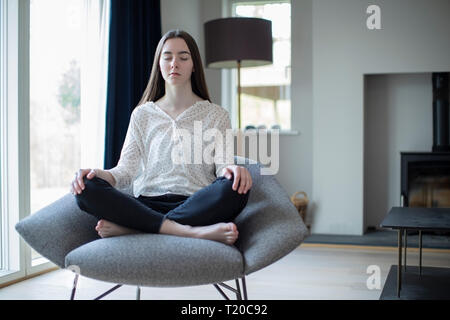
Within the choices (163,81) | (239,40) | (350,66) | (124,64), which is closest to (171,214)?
(163,81)

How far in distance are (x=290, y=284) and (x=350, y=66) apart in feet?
6.96

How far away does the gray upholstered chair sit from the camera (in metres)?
1.66

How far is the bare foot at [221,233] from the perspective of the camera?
1777mm

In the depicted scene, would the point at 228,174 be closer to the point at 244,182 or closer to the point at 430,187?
the point at 244,182

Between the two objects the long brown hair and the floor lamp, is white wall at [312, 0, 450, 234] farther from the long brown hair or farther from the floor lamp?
the long brown hair

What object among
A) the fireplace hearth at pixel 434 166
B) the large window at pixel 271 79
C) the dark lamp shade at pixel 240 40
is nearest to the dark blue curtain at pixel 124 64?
the dark lamp shade at pixel 240 40

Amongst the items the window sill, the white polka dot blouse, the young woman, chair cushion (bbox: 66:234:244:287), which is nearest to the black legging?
the young woman

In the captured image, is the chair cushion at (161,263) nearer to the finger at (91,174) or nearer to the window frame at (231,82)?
the finger at (91,174)

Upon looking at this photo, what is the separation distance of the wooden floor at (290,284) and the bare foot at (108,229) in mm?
902

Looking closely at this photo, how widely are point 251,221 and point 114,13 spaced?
203cm

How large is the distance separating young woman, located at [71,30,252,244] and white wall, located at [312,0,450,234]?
93.0 inches

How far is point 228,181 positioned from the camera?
5.90 feet

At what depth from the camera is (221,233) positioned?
1.78 metres

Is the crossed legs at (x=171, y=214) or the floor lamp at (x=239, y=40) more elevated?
the floor lamp at (x=239, y=40)
